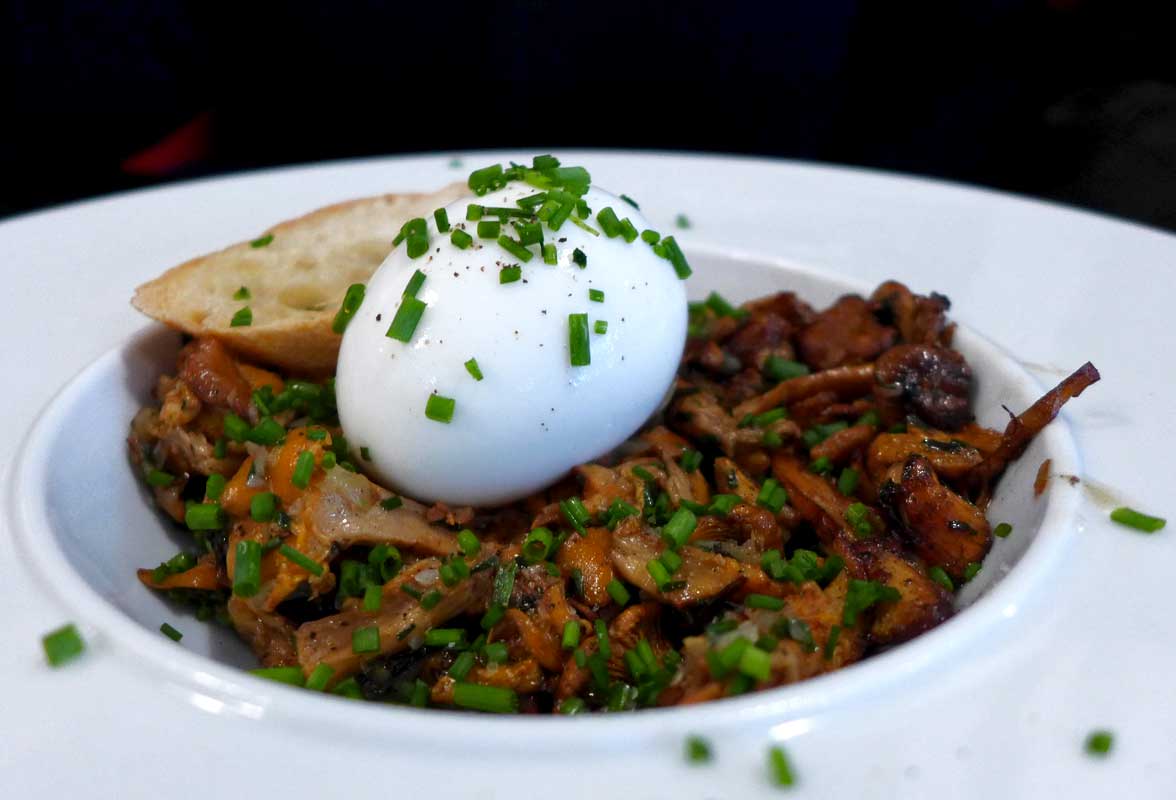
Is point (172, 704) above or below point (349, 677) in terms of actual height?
above

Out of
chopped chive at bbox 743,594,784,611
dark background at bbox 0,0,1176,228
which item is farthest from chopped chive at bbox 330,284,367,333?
dark background at bbox 0,0,1176,228

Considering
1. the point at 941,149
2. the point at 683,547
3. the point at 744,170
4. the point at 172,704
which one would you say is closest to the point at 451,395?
the point at 683,547

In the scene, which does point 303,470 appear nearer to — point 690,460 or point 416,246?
point 416,246

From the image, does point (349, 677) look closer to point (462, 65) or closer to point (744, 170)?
point (744, 170)

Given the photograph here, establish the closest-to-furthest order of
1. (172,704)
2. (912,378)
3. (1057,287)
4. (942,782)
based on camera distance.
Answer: (942,782) < (172,704) < (912,378) < (1057,287)

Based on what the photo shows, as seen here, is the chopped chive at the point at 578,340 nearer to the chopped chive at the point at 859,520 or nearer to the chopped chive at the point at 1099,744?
the chopped chive at the point at 859,520

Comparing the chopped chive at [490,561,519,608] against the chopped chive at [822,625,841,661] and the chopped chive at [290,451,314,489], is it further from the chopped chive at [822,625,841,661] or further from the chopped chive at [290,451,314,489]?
the chopped chive at [822,625,841,661]
